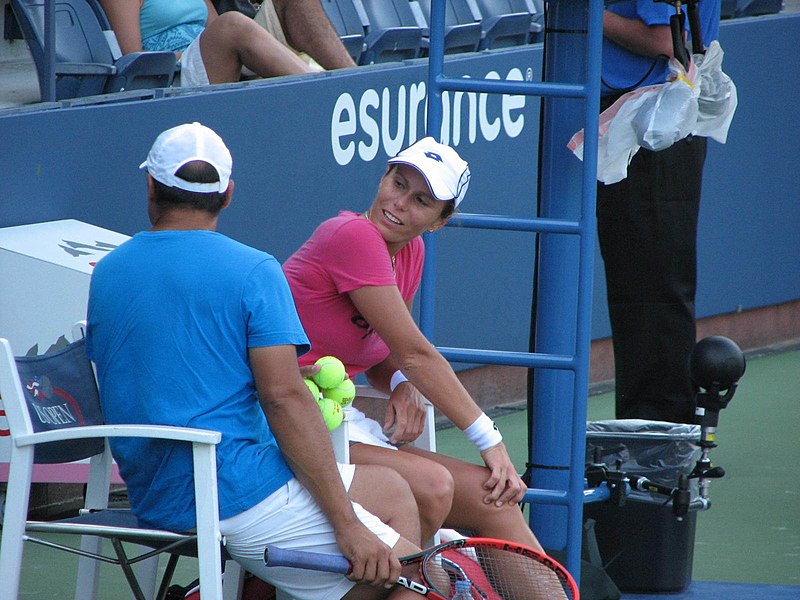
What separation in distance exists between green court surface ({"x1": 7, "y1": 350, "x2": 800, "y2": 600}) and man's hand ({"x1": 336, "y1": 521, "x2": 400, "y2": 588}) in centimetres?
146

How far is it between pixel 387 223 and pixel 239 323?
688mm

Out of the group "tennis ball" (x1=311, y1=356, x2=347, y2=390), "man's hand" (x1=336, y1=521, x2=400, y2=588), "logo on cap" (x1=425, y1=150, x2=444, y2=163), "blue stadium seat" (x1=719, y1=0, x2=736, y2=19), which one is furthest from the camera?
"blue stadium seat" (x1=719, y1=0, x2=736, y2=19)

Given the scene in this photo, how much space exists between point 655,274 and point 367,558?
219 centimetres

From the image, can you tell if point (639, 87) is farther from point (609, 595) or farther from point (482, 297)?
point (482, 297)

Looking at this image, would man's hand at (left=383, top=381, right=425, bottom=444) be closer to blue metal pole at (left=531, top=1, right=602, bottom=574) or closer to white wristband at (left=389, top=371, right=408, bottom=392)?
white wristband at (left=389, top=371, right=408, bottom=392)

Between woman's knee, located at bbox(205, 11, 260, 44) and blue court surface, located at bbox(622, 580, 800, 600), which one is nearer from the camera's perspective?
blue court surface, located at bbox(622, 580, 800, 600)

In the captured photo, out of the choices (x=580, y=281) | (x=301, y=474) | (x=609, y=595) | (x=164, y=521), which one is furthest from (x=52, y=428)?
(x=609, y=595)

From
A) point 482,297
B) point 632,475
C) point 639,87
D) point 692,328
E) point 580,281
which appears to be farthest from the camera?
point 482,297

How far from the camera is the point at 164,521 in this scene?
248cm

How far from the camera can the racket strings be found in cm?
260

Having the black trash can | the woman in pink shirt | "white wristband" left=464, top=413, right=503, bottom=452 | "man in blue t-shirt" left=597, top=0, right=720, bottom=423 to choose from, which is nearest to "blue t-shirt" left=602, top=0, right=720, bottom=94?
"man in blue t-shirt" left=597, top=0, right=720, bottom=423

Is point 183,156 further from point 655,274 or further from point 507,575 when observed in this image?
point 655,274

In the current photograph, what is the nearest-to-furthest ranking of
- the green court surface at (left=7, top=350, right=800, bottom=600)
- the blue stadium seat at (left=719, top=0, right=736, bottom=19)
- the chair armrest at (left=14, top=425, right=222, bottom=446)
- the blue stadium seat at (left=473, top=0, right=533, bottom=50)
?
the chair armrest at (left=14, top=425, right=222, bottom=446) < the green court surface at (left=7, top=350, right=800, bottom=600) < the blue stadium seat at (left=473, top=0, right=533, bottom=50) < the blue stadium seat at (left=719, top=0, right=736, bottom=19)

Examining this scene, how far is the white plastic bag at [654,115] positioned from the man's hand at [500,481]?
1138 mm
